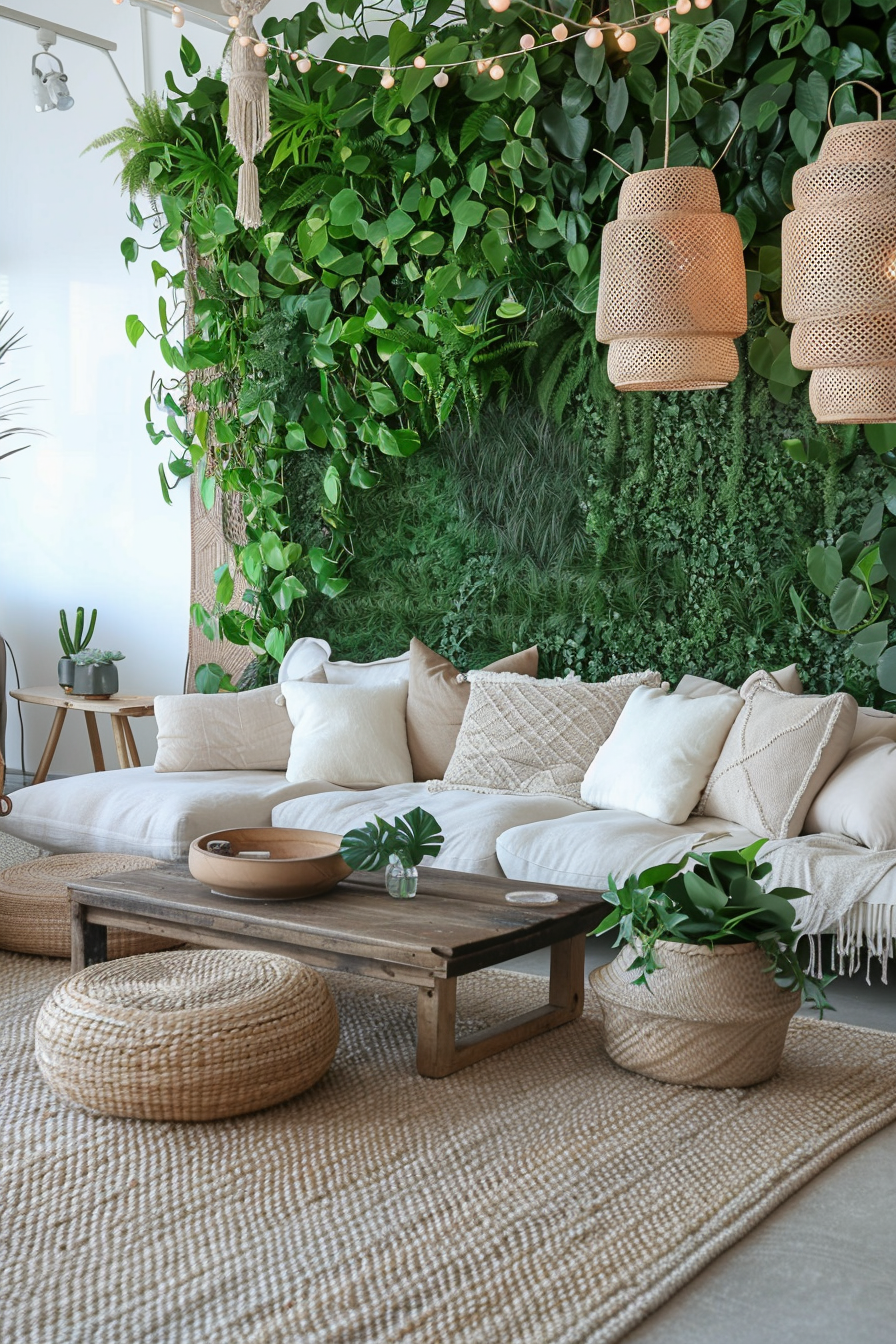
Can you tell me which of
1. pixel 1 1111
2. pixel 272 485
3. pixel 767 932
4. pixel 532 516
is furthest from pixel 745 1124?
pixel 272 485

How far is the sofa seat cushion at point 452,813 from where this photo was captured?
3.49m

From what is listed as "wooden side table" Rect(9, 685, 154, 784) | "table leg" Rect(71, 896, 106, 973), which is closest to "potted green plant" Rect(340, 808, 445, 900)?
"table leg" Rect(71, 896, 106, 973)

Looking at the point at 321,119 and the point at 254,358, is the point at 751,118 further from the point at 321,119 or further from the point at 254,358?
the point at 254,358

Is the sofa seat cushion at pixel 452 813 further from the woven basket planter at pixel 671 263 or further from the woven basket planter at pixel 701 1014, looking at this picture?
the woven basket planter at pixel 671 263

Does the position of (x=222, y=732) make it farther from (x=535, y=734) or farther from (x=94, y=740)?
(x=94, y=740)

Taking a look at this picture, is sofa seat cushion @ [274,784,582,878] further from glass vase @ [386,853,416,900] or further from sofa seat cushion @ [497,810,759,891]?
glass vase @ [386,853,416,900]

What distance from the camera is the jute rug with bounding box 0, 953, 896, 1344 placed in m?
1.75

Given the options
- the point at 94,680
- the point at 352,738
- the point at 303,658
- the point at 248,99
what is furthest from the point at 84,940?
the point at 94,680

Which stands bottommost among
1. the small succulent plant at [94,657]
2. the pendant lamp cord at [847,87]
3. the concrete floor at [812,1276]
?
the concrete floor at [812,1276]

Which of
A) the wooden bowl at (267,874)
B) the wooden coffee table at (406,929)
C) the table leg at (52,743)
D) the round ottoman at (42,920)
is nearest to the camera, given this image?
the wooden coffee table at (406,929)

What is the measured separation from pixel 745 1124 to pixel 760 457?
2.26 metres

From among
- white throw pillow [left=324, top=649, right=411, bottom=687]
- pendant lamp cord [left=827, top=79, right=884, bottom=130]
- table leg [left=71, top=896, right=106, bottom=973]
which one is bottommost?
table leg [left=71, top=896, right=106, bottom=973]

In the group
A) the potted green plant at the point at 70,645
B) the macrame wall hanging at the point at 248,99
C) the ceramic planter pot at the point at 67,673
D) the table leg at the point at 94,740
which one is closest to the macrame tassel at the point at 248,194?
the macrame wall hanging at the point at 248,99

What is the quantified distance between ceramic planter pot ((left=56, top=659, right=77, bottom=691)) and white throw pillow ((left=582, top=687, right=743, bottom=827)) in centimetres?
253
